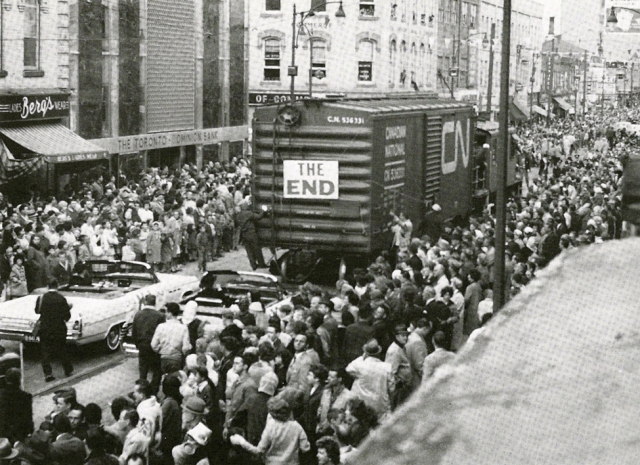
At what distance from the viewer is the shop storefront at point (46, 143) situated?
3150 cm

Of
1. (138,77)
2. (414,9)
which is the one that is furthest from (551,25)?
(138,77)

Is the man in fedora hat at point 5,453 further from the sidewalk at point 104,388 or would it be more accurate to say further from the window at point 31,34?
the window at point 31,34

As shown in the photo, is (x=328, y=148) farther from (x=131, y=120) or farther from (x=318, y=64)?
(x=318, y=64)

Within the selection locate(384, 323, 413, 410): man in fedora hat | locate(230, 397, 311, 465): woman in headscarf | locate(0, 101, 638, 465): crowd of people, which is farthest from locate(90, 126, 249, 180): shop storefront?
locate(230, 397, 311, 465): woman in headscarf

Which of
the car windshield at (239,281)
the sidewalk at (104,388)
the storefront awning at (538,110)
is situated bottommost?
the sidewalk at (104,388)

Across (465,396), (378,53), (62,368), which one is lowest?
(62,368)

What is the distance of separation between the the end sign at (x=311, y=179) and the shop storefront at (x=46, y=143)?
39.3ft

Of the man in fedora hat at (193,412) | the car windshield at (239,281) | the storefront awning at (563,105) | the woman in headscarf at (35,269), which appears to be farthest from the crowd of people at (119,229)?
the storefront awning at (563,105)

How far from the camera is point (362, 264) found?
883 inches

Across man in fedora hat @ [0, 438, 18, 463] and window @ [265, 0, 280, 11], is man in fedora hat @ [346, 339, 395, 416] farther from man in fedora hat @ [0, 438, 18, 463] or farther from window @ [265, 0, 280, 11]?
window @ [265, 0, 280, 11]

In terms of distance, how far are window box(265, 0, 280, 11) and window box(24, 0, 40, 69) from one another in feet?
92.6

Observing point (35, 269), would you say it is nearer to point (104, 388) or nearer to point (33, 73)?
point (104, 388)

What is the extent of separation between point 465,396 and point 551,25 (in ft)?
395

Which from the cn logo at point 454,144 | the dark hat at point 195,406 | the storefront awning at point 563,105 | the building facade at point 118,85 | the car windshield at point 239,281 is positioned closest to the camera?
the dark hat at point 195,406
